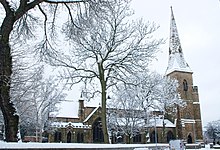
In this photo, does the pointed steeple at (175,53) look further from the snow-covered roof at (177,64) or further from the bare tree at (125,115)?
the bare tree at (125,115)

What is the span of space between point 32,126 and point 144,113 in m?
19.3

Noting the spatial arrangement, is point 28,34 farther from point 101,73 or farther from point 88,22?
point 101,73

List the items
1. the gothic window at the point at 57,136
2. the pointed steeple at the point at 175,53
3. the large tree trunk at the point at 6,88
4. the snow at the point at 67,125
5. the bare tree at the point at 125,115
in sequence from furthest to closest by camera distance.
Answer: the pointed steeple at the point at 175,53
the gothic window at the point at 57,136
the snow at the point at 67,125
the bare tree at the point at 125,115
the large tree trunk at the point at 6,88

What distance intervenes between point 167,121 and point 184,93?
8.21 metres

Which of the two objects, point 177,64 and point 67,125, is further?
point 177,64

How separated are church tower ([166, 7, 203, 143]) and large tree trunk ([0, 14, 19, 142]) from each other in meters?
57.2

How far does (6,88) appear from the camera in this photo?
11852 millimetres

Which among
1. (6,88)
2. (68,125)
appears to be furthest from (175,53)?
(6,88)

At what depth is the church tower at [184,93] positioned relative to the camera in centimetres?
6588

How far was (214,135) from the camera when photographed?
309 ft

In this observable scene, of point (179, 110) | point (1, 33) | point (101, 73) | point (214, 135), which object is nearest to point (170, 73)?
point (179, 110)

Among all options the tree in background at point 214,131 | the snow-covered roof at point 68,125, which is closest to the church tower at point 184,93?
the snow-covered roof at point 68,125

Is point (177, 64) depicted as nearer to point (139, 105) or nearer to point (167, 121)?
point (167, 121)

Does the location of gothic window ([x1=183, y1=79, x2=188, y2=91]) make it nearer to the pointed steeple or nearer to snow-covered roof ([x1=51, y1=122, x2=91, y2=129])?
the pointed steeple
